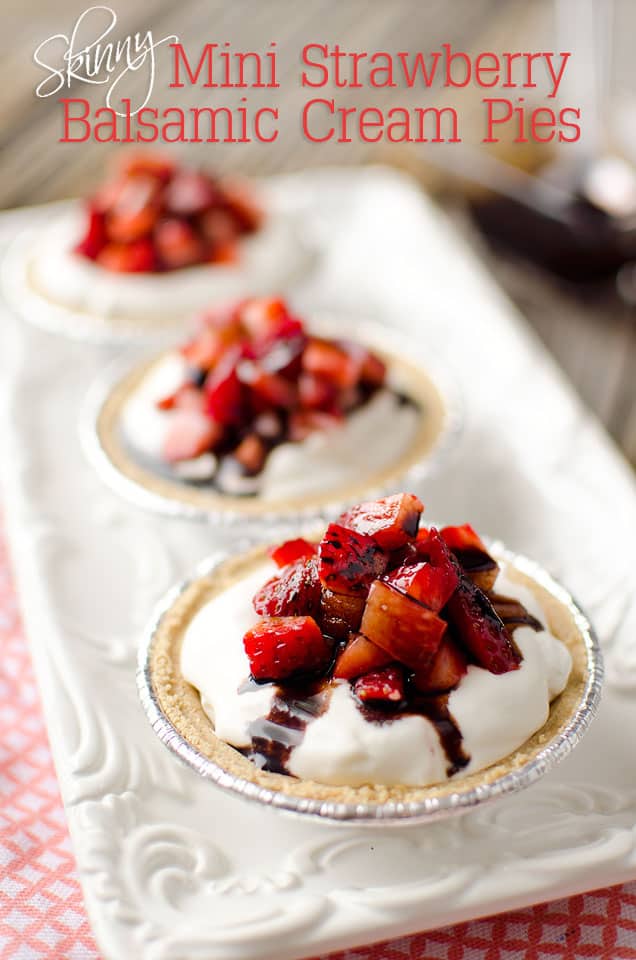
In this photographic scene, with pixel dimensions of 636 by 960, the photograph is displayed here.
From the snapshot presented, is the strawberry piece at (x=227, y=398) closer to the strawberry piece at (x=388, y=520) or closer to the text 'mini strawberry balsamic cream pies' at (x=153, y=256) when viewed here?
the text 'mini strawberry balsamic cream pies' at (x=153, y=256)

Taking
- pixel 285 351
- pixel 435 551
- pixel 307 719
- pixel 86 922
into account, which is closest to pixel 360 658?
pixel 307 719

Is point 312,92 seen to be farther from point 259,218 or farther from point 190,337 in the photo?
point 190,337

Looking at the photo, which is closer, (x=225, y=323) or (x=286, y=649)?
(x=286, y=649)

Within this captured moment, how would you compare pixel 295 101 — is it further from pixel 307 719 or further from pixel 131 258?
pixel 307 719

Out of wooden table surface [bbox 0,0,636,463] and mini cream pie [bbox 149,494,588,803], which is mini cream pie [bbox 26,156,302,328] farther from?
mini cream pie [bbox 149,494,588,803]

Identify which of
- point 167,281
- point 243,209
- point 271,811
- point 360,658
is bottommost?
point 271,811

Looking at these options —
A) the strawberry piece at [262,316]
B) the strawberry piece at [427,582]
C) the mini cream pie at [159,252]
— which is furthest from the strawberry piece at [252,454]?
the strawberry piece at [427,582]

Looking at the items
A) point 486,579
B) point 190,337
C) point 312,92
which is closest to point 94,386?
point 190,337
